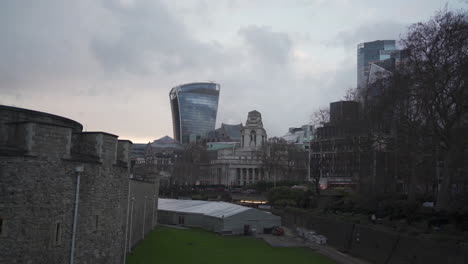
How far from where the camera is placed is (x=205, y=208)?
54.7 metres

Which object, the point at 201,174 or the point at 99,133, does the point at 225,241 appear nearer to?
the point at 99,133

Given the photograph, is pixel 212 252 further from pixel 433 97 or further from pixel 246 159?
pixel 246 159

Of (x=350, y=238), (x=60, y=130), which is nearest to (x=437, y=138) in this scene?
(x=350, y=238)

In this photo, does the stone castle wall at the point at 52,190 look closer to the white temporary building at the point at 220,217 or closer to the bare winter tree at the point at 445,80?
the bare winter tree at the point at 445,80

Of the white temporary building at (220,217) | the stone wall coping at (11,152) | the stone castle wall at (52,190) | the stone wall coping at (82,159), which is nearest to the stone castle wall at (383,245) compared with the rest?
the white temporary building at (220,217)

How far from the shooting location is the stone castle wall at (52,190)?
550 inches

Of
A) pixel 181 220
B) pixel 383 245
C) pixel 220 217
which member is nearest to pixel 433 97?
pixel 383 245

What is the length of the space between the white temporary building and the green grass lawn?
3598mm

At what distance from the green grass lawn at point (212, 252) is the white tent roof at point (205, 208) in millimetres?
6363

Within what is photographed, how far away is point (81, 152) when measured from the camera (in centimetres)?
1753

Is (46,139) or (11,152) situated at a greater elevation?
(46,139)

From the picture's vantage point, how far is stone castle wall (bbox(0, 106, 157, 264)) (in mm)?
13961

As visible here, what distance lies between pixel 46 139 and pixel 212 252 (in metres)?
20.4

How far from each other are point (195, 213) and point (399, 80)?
87.6 ft
